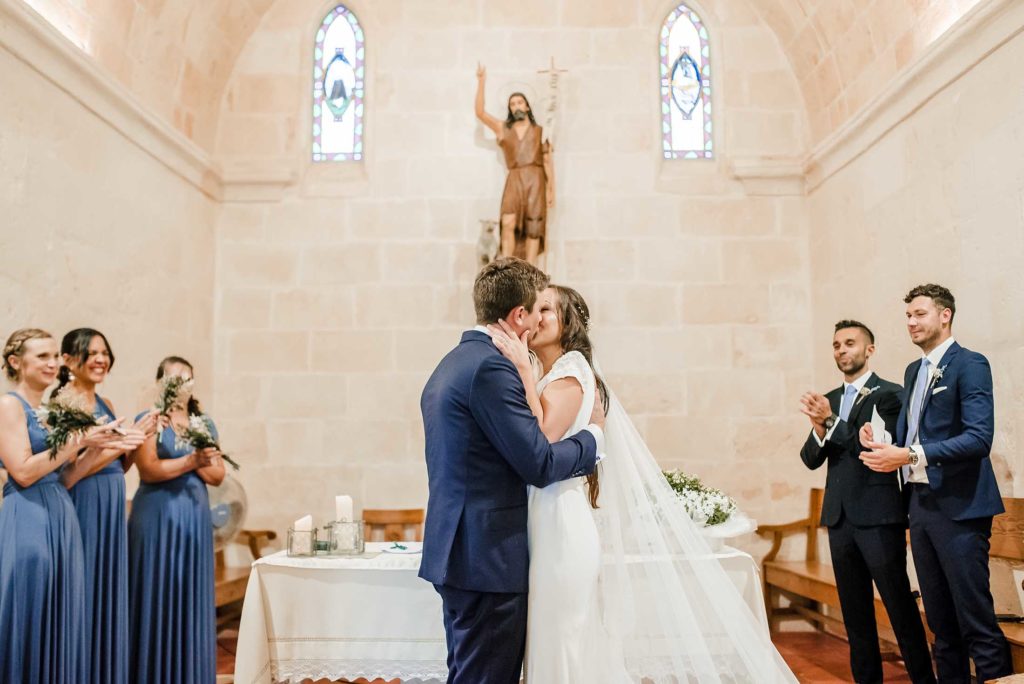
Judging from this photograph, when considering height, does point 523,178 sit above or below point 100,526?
above

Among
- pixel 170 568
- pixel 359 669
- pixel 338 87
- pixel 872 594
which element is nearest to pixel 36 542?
pixel 170 568

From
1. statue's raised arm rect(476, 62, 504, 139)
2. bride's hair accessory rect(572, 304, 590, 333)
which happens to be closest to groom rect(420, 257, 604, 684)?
bride's hair accessory rect(572, 304, 590, 333)

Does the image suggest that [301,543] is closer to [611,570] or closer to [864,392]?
[611,570]

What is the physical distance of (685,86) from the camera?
7.12 metres

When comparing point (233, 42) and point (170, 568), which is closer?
point (170, 568)

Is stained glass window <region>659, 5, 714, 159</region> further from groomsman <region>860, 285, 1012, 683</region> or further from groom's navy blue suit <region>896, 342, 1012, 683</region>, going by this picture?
groom's navy blue suit <region>896, 342, 1012, 683</region>

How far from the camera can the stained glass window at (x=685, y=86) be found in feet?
23.3

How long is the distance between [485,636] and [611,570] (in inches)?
23.4

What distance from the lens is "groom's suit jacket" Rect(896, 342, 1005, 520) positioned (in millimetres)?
3623

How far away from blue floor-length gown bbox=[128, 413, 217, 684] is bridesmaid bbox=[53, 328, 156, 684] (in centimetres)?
13

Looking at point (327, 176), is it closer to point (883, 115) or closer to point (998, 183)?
point (883, 115)

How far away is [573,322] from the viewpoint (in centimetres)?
294

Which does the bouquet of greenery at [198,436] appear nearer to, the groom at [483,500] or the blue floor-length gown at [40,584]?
the blue floor-length gown at [40,584]

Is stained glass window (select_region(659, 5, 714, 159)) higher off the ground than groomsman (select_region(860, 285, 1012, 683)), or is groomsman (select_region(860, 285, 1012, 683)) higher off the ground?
stained glass window (select_region(659, 5, 714, 159))
